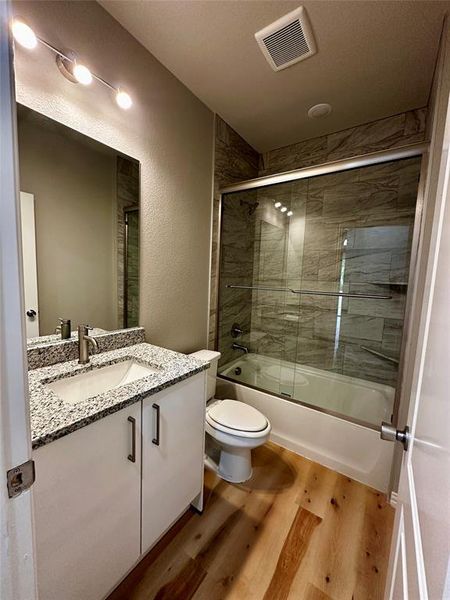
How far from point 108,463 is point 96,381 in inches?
17.6

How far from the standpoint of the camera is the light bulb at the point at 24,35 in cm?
97

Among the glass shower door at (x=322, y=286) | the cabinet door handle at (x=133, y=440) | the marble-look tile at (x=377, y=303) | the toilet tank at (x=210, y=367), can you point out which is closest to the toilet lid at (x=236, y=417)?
the toilet tank at (x=210, y=367)

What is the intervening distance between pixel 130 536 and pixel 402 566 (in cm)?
96

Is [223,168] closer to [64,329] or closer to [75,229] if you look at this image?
[75,229]

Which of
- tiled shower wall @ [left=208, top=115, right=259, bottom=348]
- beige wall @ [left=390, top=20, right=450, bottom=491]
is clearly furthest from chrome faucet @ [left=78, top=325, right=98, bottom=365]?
beige wall @ [left=390, top=20, right=450, bottom=491]

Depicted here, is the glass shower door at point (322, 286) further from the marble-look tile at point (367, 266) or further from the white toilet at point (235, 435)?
the white toilet at point (235, 435)

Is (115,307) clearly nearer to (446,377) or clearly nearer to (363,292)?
(446,377)

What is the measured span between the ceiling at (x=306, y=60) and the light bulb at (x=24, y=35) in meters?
0.48

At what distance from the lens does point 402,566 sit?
0.58 meters

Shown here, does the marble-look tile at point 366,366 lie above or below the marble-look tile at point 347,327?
below

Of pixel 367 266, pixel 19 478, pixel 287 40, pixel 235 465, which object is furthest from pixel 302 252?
pixel 19 478

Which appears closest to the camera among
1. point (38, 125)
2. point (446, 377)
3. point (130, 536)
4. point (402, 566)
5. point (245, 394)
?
point (446, 377)

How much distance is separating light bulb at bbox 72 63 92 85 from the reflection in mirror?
225 millimetres

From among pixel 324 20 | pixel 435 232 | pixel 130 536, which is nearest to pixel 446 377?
pixel 435 232
